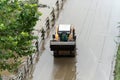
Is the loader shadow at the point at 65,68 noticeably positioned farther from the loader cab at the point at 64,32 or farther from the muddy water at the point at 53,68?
the loader cab at the point at 64,32

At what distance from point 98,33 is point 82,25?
2.01 meters

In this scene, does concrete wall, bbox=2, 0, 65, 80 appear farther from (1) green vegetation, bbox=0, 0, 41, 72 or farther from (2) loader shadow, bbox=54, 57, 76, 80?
(1) green vegetation, bbox=0, 0, 41, 72

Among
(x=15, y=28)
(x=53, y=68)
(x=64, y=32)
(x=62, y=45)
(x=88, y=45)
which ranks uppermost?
(x=15, y=28)

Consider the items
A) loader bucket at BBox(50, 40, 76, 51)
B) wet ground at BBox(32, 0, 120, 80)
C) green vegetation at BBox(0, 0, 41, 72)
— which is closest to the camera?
green vegetation at BBox(0, 0, 41, 72)

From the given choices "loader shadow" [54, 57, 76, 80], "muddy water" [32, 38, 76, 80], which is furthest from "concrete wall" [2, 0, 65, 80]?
"loader shadow" [54, 57, 76, 80]

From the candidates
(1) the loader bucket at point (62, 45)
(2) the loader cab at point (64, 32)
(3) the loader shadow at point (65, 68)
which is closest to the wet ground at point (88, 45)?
(3) the loader shadow at point (65, 68)

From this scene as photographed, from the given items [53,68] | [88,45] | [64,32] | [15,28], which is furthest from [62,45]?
[15,28]

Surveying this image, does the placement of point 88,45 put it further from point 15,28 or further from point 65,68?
A: point 15,28

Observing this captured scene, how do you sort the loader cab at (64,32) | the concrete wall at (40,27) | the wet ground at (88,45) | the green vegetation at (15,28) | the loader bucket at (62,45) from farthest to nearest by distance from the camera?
1. the loader cab at (64,32)
2. the loader bucket at (62,45)
3. the wet ground at (88,45)
4. the concrete wall at (40,27)
5. the green vegetation at (15,28)

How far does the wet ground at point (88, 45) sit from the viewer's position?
2044 cm

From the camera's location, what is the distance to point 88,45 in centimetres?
2420

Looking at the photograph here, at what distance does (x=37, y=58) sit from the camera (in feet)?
74.1

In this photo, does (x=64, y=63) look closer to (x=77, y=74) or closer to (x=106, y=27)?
(x=77, y=74)

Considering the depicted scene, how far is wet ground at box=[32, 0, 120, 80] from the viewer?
20438mm
